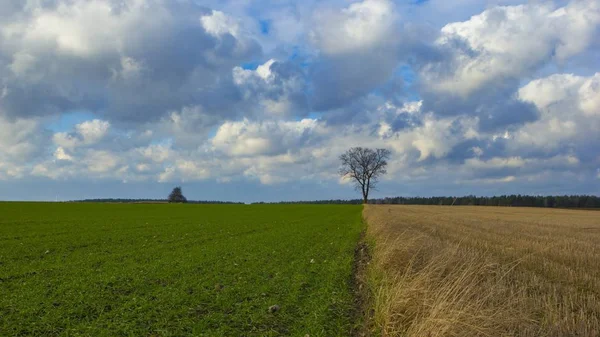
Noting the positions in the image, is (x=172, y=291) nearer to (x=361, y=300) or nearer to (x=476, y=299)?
(x=361, y=300)

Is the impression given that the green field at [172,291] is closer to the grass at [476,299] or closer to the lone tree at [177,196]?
the grass at [476,299]

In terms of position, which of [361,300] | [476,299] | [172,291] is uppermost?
[476,299]

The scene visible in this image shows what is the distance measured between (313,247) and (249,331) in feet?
35.8

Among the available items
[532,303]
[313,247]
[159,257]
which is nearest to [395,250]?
[532,303]

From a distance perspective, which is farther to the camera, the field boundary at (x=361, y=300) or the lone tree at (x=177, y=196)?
A: the lone tree at (x=177, y=196)

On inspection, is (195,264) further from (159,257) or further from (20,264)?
(20,264)

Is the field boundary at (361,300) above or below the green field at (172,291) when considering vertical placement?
below

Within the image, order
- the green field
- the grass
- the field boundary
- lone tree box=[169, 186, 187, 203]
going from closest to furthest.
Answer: the grass < the green field < the field boundary < lone tree box=[169, 186, 187, 203]

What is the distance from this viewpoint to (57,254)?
14.3m

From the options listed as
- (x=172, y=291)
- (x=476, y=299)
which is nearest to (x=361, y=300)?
(x=476, y=299)

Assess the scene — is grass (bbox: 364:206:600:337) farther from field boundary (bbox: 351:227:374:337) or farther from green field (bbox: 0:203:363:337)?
green field (bbox: 0:203:363:337)

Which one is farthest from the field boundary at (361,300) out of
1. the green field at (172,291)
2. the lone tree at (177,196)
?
the lone tree at (177,196)

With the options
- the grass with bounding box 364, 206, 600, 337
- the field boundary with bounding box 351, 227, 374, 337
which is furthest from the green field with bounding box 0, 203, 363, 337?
the grass with bounding box 364, 206, 600, 337

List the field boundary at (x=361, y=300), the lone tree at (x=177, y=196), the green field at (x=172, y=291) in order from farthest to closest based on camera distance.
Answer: the lone tree at (x=177, y=196), the field boundary at (x=361, y=300), the green field at (x=172, y=291)
